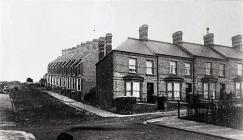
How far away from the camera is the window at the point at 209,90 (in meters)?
33.2

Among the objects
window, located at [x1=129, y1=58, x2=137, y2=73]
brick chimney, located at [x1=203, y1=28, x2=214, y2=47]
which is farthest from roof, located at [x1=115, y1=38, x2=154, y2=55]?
brick chimney, located at [x1=203, y1=28, x2=214, y2=47]

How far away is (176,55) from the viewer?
3175 cm

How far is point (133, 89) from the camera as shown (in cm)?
2853

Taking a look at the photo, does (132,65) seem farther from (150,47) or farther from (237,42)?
(237,42)

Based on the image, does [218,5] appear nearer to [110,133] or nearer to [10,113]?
[110,133]

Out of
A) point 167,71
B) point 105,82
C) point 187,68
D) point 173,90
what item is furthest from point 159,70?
point 105,82

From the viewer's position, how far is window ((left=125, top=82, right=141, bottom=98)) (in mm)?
28281

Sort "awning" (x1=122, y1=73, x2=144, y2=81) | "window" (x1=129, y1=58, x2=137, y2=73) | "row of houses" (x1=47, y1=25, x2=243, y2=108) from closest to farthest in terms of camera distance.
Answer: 1. "awning" (x1=122, y1=73, x2=144, y2=81)
2. "row of houses" (x1=47, y1=25, x2=243, y2=108)
3. "window" (x1=129, y1=58, x2=137, y2=73)

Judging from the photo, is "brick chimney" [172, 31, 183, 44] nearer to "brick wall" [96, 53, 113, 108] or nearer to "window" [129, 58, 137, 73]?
"window" [129, 58, 137, 73]

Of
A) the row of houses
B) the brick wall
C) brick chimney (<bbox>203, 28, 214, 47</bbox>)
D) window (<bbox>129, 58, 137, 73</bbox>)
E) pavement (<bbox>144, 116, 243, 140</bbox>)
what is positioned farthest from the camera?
brick chimney (<bbox>203, 28, 214, 47</bbox>)

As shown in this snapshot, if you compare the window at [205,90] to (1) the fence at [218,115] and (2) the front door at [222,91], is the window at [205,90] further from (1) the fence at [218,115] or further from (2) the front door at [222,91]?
(1) the fence at [218,115]

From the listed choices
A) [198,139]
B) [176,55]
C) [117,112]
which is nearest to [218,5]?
[198,139]

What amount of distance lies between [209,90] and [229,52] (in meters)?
7.09

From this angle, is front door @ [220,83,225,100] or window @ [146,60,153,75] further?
front door @ [220,83,225,100]
